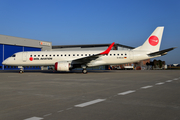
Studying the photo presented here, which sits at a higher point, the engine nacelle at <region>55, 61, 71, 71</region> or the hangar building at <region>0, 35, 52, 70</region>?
the hangar building at <region>0, 35, 52, 70</region>


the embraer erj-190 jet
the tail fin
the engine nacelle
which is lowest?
the engine nacelle

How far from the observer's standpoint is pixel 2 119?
379 cm

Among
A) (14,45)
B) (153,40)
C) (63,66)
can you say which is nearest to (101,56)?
(63,66)

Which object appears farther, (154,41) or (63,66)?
(154,41)

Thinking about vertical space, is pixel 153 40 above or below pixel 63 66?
above

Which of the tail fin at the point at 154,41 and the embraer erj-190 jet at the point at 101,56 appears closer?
the embraer erj-190 jet at the point at 101,56

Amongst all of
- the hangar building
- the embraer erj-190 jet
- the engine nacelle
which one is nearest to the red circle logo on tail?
the embraer erj-190 jet

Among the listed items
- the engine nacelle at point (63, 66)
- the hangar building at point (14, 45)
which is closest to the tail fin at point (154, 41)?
the engine nacelle at point (63, 66)

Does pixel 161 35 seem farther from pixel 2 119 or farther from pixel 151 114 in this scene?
pixel 2 119

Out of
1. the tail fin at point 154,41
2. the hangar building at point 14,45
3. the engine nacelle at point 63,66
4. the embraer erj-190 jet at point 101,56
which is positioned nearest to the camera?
the engine nacelle at point 63,66

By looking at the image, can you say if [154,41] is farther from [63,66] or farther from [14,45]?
[14,45]

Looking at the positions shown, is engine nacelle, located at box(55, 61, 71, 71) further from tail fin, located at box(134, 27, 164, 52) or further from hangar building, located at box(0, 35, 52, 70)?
hangar building, located at box(0, 35, 52, 70)

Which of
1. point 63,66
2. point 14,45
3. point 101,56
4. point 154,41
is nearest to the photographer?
point 63,66

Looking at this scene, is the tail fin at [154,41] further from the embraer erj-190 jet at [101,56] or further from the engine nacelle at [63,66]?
the engine nacelle at [63,66]
